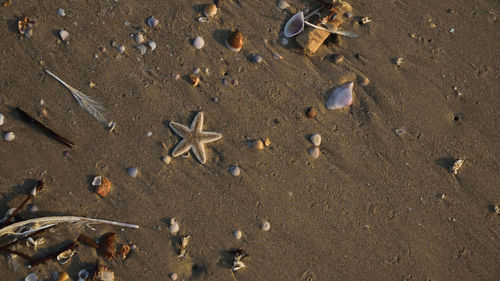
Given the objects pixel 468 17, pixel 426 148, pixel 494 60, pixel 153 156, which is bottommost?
pixel 153 156

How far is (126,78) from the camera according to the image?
3.61 metres

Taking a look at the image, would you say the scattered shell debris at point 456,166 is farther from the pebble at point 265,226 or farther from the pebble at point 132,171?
the pebble at point 132,171

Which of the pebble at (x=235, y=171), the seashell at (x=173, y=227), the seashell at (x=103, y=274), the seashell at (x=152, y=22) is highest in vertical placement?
the seashell at (x=152, y=22)

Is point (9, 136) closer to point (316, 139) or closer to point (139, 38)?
point (139, 38)

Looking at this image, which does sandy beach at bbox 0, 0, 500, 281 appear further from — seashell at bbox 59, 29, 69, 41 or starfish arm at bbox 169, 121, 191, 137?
seashell at bbox 59, 29, 69, 41

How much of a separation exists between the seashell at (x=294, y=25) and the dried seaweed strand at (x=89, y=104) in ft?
6.36

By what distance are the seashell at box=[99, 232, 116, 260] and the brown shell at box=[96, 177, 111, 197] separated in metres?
0.41

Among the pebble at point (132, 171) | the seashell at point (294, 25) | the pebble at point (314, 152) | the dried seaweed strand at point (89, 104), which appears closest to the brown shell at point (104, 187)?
the pebble at point (132, 171)

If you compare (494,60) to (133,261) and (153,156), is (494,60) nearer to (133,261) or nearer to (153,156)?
(153,156)

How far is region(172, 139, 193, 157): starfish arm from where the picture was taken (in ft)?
11.6

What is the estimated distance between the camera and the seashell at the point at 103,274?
358 cm

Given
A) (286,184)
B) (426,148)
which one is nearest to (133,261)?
(286,184)

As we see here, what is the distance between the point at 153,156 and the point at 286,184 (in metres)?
1.33

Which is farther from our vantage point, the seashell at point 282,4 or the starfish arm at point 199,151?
the seashell at point 282,4
